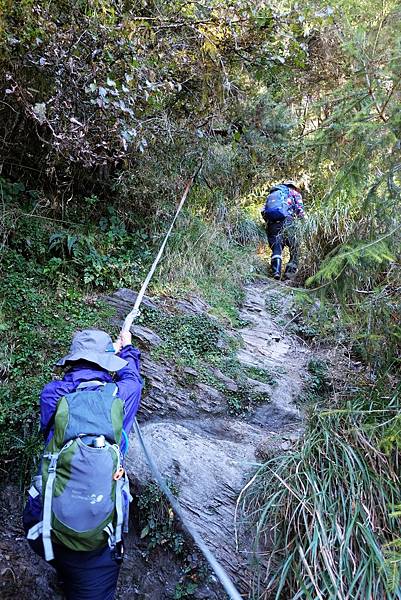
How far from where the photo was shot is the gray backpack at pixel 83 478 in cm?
218

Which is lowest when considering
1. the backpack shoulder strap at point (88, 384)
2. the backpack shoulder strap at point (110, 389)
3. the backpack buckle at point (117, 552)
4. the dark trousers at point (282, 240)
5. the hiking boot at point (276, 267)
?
the backpack buckle at point (117, 552)

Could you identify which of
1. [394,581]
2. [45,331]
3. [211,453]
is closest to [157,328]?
[45,331]

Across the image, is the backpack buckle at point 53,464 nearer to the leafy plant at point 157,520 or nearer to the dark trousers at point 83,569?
the dark trousers at point 83,569

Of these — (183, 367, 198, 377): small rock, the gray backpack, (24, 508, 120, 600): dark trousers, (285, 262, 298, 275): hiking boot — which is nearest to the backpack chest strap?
the gray backpack

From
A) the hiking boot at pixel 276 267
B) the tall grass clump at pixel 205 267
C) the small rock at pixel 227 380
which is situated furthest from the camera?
the hiking boot at pixel 276 267

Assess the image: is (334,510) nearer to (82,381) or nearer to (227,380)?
(82,381)

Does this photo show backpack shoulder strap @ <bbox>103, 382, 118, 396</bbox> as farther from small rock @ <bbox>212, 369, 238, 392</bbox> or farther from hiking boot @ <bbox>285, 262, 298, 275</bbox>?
hiking boot @ <bbox>285, 262, 298, 275</bbox>

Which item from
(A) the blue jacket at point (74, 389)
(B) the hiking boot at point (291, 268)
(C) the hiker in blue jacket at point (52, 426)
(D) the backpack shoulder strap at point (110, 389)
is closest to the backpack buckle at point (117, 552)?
(C) the hiker in blue jacket at point (52, 426)

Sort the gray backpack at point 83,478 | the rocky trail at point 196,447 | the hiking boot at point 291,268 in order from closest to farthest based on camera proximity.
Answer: the gray backpack at point 83,478
the rocky trail at point 196,447
the hiking boot at point 291,268

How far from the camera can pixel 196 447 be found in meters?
3.59

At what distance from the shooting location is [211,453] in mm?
3535

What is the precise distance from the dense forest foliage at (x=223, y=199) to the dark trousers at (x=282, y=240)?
500 millimetres

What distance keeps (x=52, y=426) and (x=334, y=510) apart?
5.40ft

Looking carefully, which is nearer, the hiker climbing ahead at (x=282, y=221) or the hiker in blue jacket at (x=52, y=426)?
the hiker in blue jacket at (x=52, y=426)
